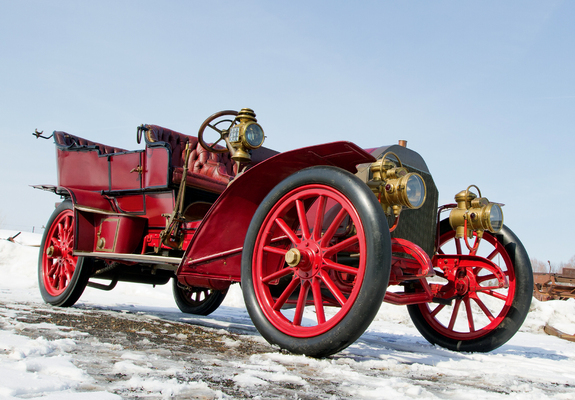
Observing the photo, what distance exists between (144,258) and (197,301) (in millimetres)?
2126

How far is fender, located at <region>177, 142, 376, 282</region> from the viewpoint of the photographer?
2.78m

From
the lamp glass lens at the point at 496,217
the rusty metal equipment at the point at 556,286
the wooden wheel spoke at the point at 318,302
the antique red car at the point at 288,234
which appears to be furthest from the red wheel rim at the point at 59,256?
the rusty metal equipment at the point at 556,286

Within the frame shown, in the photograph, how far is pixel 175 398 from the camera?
141cm

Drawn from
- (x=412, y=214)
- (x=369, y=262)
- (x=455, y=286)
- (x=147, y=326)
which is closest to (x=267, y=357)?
(x=369, y=262)

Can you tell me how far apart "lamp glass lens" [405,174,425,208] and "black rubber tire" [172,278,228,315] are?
9.95ft

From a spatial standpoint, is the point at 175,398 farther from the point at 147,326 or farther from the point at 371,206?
the point at 147,326

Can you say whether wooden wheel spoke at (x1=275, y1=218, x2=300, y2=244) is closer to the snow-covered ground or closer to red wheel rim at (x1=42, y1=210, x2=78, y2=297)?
the snow-covered ground

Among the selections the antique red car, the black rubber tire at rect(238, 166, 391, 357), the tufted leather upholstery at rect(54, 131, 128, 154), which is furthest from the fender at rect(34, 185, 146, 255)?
the black rubber tire at rect(238, 166, 391, 357)

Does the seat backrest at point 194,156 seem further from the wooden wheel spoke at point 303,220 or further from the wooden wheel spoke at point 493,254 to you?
the wooden wheel spoke at point 493,254

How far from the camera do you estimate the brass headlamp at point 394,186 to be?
2.66 meters

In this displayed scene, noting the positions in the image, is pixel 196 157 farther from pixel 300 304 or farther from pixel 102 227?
pixel 300 304

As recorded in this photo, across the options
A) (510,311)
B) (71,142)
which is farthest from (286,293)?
(71,142)

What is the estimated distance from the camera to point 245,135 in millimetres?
3277

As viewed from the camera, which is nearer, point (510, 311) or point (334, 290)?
point (334, 290)
